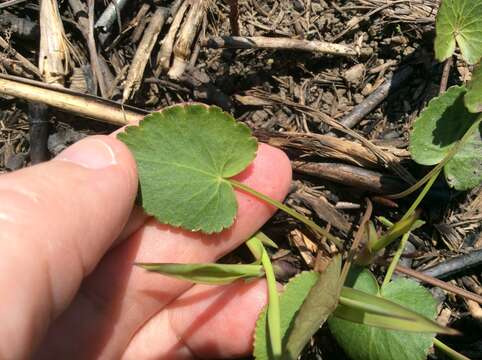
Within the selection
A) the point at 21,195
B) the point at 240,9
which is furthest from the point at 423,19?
the point at 21,195

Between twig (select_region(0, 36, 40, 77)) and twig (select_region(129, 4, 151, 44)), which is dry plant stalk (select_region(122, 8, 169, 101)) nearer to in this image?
twig (select_region(129, 4, 151, 44))

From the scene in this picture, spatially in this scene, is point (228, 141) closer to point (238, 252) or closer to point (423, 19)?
point (238, 252)

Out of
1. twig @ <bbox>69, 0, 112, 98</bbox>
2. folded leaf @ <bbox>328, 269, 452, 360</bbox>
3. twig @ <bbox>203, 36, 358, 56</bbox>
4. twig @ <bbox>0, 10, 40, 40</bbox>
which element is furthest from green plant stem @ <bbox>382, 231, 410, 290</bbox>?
twig @ <bbox>0, 10, 40, 40</bbox>

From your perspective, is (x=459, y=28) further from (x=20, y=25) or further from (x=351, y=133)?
(x=20, y=25)

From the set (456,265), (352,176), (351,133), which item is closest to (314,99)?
(351,133)

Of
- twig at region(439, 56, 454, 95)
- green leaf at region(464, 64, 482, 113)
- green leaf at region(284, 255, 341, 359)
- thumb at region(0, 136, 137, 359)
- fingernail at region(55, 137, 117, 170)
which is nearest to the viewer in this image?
thumb at region(0, 136, 137, 359)

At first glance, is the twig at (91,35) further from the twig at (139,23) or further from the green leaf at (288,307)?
the green leaf at (288,307)
